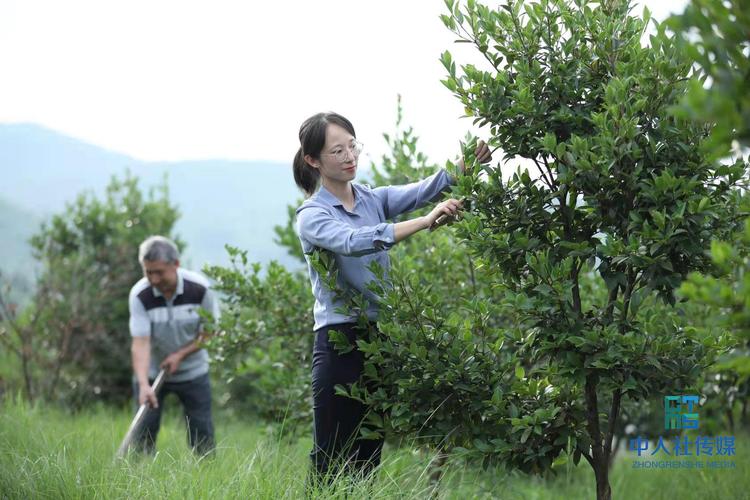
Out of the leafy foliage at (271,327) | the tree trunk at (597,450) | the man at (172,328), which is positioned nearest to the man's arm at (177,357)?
the man at (172,328)

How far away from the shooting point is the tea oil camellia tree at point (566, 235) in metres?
3.05

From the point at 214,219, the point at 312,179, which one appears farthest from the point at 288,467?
the point at 214,219

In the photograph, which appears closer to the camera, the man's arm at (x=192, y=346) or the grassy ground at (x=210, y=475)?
the grassy ground at (x=210, y=475)

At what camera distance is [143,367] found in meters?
5.41

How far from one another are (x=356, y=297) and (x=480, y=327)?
51 cm

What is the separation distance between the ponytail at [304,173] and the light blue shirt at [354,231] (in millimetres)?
183

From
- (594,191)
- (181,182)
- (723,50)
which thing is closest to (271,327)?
(594,191)

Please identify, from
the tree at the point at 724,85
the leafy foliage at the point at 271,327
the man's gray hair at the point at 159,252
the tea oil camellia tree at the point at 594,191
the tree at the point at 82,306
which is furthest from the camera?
the tree at the point at 82,306

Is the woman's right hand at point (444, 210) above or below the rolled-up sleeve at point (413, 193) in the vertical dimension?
below

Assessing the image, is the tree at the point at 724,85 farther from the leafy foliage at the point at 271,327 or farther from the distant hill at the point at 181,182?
the distant hill at the point at 181,182

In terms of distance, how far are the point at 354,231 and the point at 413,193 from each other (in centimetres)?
57

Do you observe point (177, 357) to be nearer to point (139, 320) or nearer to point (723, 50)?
point (139, 320)

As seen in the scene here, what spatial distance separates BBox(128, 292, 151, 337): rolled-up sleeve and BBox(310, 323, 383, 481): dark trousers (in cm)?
240

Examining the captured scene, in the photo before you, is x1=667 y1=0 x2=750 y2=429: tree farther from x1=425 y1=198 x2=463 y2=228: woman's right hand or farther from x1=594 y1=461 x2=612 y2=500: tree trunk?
x1=594 y1=461 x2=612 y2=500: tree trunk
